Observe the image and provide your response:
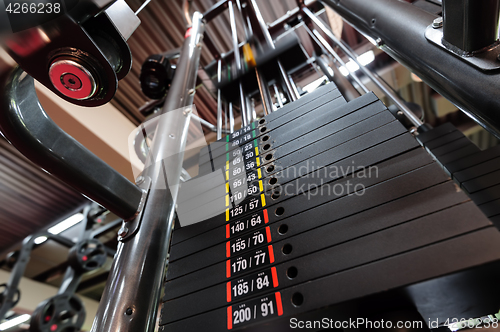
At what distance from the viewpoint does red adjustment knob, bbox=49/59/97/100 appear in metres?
0.56

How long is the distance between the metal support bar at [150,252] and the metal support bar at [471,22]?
0.86 metres

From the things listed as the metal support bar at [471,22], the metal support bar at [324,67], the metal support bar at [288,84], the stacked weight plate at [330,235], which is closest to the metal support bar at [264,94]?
the metal support bar at [288,84]

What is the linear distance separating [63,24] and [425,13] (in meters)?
0.83

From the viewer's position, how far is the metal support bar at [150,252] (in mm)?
749

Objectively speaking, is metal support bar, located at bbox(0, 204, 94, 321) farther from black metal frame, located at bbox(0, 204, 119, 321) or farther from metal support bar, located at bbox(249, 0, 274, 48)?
metal support bar, located at bbox(249, 0, 274, 48)

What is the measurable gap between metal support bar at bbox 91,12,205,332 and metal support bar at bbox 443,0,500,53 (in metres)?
0.86

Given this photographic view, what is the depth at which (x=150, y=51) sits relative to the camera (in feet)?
10.7

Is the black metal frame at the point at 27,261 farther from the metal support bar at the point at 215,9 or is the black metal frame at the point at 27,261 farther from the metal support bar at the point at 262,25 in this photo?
the metal support bar at the point at 262,25

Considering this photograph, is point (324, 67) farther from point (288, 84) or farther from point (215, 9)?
point (215, 9)

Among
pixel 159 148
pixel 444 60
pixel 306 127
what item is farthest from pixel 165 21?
pixel 444 60

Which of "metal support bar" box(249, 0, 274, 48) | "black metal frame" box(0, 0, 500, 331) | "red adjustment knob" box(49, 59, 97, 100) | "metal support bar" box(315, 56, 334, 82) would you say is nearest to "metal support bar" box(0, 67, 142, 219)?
"black metal frame" box(0, 0, 500, 331)

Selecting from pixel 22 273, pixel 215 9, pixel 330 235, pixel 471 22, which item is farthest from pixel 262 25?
pixel 22 273

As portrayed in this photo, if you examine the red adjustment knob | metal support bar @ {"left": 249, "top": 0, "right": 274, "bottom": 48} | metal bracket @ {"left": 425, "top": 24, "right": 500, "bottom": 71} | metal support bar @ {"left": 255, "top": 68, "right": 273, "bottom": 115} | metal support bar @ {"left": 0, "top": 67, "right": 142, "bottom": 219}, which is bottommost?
metal support bar @ {"left": 0, "top": 67, "right": 142, "bottom": 219}

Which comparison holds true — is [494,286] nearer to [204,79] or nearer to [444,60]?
[444,60]
